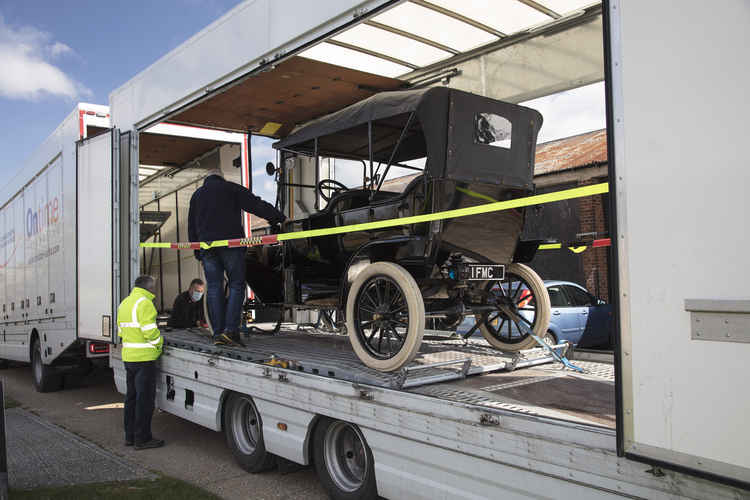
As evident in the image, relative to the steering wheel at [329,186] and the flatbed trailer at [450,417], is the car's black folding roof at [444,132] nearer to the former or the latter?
the steering wheel at [329,186]

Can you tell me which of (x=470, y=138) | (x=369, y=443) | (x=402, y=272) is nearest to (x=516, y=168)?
(x=470, y=138)

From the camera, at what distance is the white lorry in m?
7.70

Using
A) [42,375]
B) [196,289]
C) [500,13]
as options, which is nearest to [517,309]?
[500,13]

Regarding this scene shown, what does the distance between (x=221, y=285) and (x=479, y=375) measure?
3.19m

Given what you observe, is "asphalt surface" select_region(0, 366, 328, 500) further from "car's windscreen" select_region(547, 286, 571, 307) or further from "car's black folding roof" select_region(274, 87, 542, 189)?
"car's windscreen" select_region(547, 286, 571, 307)

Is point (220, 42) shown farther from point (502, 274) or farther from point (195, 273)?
point (195, 273)

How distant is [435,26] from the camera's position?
17.3ft

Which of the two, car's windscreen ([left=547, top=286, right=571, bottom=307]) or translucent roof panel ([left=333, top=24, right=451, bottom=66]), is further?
car's windscreen ([left=547, top=286, right=571, bottom=307])

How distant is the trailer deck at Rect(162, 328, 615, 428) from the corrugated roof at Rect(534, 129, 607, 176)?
8139 millimetres

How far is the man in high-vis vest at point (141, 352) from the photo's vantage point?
5957 millimetres

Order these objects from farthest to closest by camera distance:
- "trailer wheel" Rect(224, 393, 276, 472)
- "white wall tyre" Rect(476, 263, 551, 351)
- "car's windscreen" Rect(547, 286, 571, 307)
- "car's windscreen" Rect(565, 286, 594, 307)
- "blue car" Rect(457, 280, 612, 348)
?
"car's windscreen" Rect(565, 286, 594, 307)
"car's windscreen" Rect(547, 286, 571, 307)
"blue car" Rect(457, 280, 612, 348)
"white wall tyre" Rect(476, 263, 551, 351)
"trailer wheel" Rect(224, 393, 276, 472)

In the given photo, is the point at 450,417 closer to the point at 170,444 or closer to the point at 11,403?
the point at 170,444

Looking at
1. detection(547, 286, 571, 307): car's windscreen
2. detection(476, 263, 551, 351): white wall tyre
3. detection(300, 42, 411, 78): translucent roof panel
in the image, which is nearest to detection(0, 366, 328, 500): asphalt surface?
detection(476, 263, 551, 351): white wall tyre

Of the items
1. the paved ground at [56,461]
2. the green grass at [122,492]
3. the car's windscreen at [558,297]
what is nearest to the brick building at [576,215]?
the car's windscreen at [558,297]
